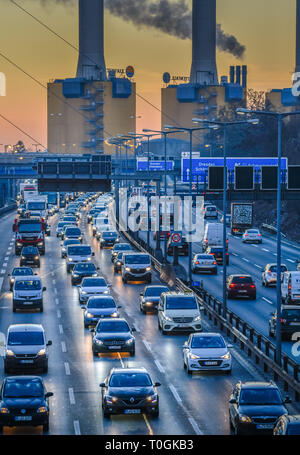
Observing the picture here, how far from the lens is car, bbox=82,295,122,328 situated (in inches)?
1746

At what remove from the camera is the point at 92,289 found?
172 feet

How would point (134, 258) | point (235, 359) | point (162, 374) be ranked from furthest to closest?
point (134, 258) < point (235, 359) < point (162, 374)

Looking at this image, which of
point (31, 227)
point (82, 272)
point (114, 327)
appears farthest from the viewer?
point (31, 227)

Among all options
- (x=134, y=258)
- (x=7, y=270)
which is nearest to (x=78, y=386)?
(x=134, y=258)

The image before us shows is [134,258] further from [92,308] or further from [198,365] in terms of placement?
[198,365]

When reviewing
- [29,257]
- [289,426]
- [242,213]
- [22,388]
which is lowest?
[29,257]

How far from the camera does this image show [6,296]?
57.1m

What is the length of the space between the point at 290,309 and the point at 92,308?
9.33 meters

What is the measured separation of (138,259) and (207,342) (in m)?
28.9

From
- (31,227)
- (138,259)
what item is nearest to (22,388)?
(138,259)

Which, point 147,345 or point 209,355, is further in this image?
point 147,345

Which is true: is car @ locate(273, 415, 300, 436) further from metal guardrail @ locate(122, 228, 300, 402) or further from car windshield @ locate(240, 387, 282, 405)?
metal guardrail @ locate(122, 228, 300, 402)

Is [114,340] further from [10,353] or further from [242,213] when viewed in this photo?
[242,213]

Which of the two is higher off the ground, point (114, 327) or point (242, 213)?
point (242, 213)
